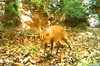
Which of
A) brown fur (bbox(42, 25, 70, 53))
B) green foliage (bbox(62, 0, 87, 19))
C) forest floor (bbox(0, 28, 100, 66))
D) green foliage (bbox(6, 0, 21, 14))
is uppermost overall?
green foliage (bbox(6, 0, 21, 14))

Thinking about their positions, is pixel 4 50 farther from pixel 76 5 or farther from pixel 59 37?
pixel 76 5

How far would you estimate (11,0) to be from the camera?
27.0 feet

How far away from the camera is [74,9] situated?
10266 millimetres

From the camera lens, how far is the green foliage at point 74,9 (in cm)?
1024

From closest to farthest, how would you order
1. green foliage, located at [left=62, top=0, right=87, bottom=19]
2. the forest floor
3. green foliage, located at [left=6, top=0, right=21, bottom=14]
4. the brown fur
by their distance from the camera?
the forest floor → the brown fur → green foliage, located at [left=6, top=0, right=21, bottom=14] → green foliage, located at [left=62, top=0, right=87, bottom=19]

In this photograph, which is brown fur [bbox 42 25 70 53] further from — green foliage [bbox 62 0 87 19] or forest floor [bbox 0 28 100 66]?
green foliage [bbox 62 0 87 19]

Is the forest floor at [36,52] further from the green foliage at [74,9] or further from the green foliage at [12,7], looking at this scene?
the green foliage at [74,9]

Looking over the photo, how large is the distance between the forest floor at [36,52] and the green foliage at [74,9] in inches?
69.1

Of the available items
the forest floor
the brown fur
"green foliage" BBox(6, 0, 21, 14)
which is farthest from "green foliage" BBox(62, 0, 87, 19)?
the brown fur

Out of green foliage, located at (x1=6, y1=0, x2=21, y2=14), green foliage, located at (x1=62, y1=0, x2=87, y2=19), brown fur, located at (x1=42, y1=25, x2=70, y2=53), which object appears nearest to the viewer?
brown fur, located at (x1=42, y1=25, x2=70, y2=53)

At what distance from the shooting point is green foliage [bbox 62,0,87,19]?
10.2 meters

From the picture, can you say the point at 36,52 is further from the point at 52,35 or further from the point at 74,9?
the point at 74,9

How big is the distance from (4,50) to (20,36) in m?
1.07

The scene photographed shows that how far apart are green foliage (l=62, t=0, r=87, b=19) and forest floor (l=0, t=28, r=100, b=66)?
1756mm
